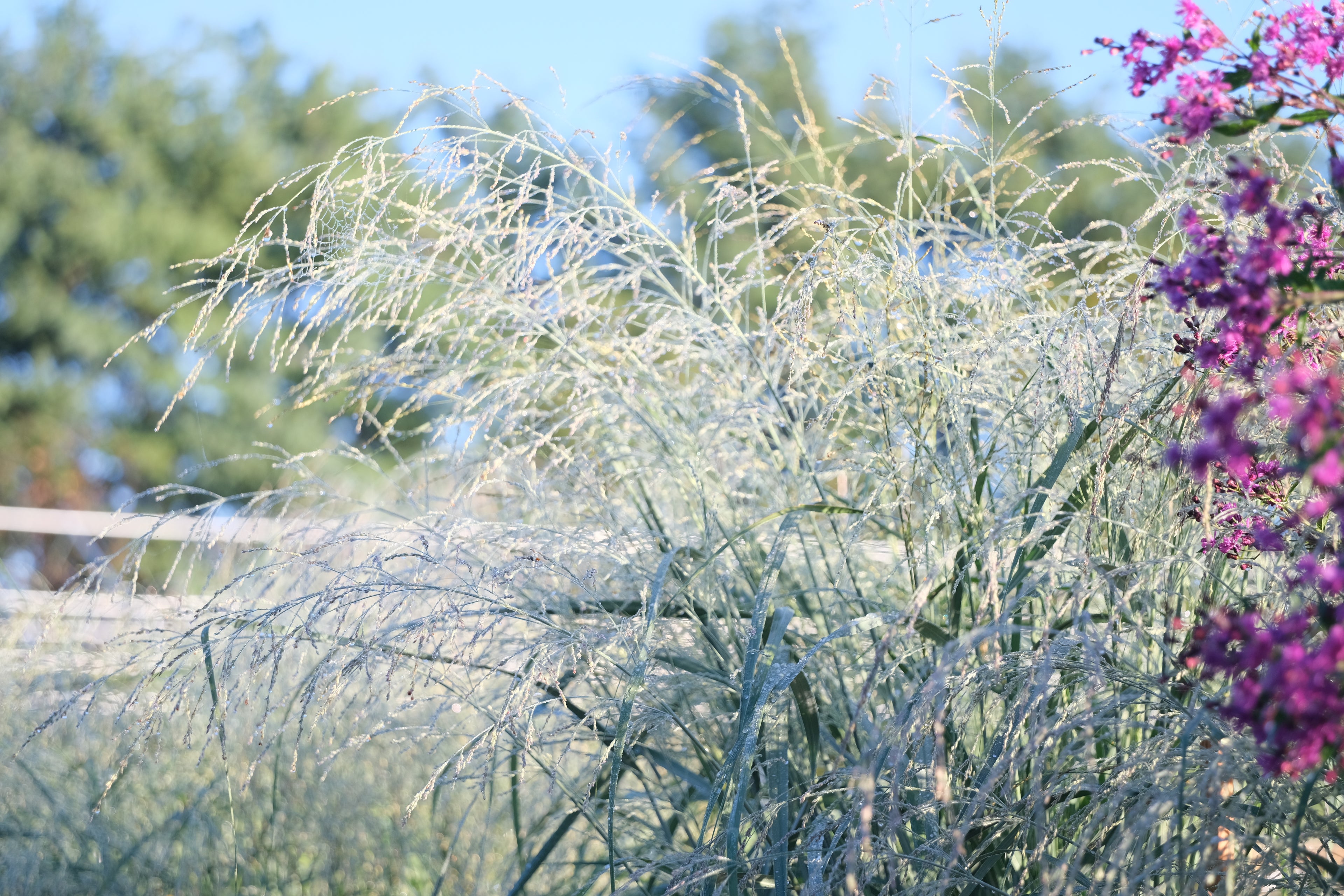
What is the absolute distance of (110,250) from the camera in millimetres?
12570

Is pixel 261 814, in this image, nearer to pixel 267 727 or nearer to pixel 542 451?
pixel 267 727

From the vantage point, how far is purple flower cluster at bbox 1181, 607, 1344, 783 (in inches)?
25.3

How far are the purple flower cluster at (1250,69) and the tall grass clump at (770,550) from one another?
0.20 meters

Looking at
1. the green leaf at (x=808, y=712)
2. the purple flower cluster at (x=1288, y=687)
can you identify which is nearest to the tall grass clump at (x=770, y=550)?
the green leaf at (x=808, y=712)

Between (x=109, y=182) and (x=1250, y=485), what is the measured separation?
14.8m

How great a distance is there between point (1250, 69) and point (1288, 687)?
50cm

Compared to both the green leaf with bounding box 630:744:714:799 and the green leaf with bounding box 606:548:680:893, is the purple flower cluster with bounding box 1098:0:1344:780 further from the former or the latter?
the green leaf with bounding box 630:744:714:799

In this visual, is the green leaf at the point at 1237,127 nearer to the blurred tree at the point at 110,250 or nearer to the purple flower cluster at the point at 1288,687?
the purple flower cluster at the point at 1288,687

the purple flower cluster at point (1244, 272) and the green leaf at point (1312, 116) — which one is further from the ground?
the green leaf at point (1312, 116)

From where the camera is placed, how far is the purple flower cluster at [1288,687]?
643mm

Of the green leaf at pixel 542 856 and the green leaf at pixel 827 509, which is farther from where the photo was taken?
the green leaf at pixel 542 856

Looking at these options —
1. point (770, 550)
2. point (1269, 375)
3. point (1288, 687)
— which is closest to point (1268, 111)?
point (1269, 375)

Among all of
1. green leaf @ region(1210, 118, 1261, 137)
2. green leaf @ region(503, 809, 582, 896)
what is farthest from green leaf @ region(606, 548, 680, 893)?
green leaf @ region(1210, 118, 1261, 137)

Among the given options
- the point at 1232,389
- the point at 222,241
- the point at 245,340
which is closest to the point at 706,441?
the point at 1232,389
